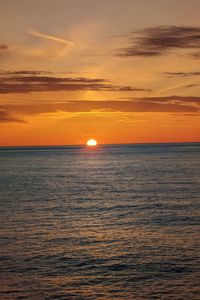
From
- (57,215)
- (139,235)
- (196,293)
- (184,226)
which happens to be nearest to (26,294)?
(196,293)

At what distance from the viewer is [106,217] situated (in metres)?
48.2

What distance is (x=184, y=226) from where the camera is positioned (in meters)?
41.9

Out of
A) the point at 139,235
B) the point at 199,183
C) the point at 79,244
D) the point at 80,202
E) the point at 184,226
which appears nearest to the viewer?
the point at 79,244

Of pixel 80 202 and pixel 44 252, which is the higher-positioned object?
pixel 80 202

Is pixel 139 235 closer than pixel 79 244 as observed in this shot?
No

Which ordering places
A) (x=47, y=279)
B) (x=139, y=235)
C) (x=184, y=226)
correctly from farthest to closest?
(x=184, y=226) → (x=139, y=235) → (x=47, y=279)

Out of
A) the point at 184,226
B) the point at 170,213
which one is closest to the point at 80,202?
the point at 170,213

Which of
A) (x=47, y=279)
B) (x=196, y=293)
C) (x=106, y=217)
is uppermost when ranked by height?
(x=106, y=217)

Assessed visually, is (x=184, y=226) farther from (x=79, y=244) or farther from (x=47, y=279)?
(x=47, y=279)

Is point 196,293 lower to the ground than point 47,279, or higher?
lower

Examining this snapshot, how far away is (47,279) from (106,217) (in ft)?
69.1

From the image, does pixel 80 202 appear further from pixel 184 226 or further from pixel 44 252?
pixel 44 252

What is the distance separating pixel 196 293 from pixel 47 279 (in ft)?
30.8

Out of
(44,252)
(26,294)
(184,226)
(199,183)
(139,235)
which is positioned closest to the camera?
(26,294)
